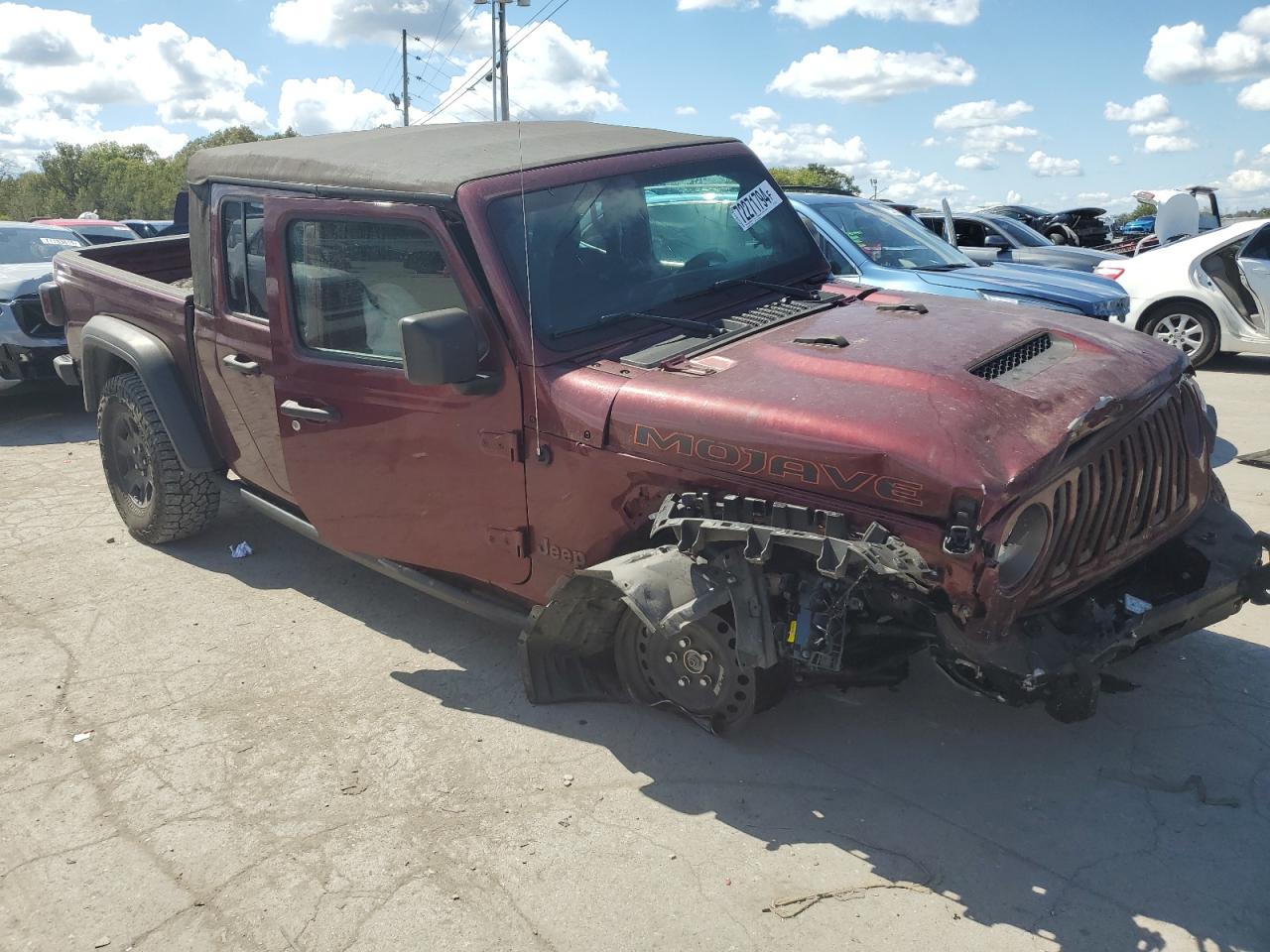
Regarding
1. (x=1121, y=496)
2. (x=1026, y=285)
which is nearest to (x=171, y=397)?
(x=1121, y=496)

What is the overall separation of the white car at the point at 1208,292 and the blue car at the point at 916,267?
4.98ft

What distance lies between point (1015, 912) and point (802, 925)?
0.57 meters

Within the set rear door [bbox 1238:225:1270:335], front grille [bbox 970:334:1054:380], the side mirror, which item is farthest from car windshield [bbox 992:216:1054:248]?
the side mirror

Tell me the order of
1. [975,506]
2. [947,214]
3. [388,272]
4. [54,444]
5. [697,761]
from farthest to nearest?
[947,214], [54,444], [388,272], [697,761], [975,506]

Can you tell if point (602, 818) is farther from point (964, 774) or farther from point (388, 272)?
point (388, 272)

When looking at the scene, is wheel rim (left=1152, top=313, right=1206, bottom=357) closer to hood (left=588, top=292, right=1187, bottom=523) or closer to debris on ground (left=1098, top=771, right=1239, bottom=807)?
hood (left=588, top=292, right=1187, bottom=523)

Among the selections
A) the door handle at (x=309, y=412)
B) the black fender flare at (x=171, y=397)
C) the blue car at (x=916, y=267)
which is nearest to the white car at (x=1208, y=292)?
the blue car at (x=916, y=267)

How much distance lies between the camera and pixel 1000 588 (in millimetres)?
2738

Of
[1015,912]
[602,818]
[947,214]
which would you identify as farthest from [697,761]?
[947,214]

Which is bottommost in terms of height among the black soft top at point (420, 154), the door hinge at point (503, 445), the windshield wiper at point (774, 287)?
the door hinge at point (503, 445)

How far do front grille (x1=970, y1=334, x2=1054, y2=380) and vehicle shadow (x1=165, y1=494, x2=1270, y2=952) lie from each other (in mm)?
1245

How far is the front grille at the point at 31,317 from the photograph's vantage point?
27.9 ft

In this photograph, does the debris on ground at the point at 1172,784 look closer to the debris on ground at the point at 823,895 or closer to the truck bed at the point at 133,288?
the debris on ground at the point at 823,895

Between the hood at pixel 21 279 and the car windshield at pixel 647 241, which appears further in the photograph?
the hood at pixel 21 279
